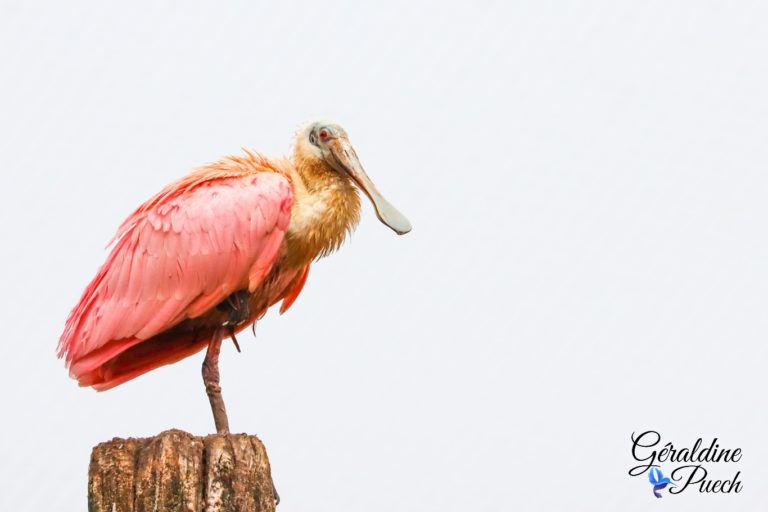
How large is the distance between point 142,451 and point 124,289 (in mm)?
2553

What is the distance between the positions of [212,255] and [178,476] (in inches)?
107

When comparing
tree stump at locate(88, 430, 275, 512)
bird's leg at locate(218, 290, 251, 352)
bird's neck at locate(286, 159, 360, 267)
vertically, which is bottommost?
tree stump at locate(88, 430, 275, 512)

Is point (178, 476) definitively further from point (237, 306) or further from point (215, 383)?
point (237, 306)

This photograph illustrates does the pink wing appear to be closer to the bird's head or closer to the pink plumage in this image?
the pink plumage

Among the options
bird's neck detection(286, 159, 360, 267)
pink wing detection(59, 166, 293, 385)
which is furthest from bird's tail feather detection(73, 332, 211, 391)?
bird's neck detection(286, 159, 360, 267)

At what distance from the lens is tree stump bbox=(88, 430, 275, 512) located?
6555mm

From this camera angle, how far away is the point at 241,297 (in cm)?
930

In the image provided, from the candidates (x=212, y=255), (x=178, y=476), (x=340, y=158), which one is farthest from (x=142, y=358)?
(x=178, y=476)

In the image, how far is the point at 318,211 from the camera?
9.29m

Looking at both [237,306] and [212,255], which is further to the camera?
[237,306]

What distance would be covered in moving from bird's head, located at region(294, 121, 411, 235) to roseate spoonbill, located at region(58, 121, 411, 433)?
11 millimetres

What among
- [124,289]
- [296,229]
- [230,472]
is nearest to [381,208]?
[296,229]

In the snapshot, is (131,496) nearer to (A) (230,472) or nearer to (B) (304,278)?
(A) (230,472)

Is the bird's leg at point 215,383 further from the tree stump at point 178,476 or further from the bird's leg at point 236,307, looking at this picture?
the tree stump at point 178,476
